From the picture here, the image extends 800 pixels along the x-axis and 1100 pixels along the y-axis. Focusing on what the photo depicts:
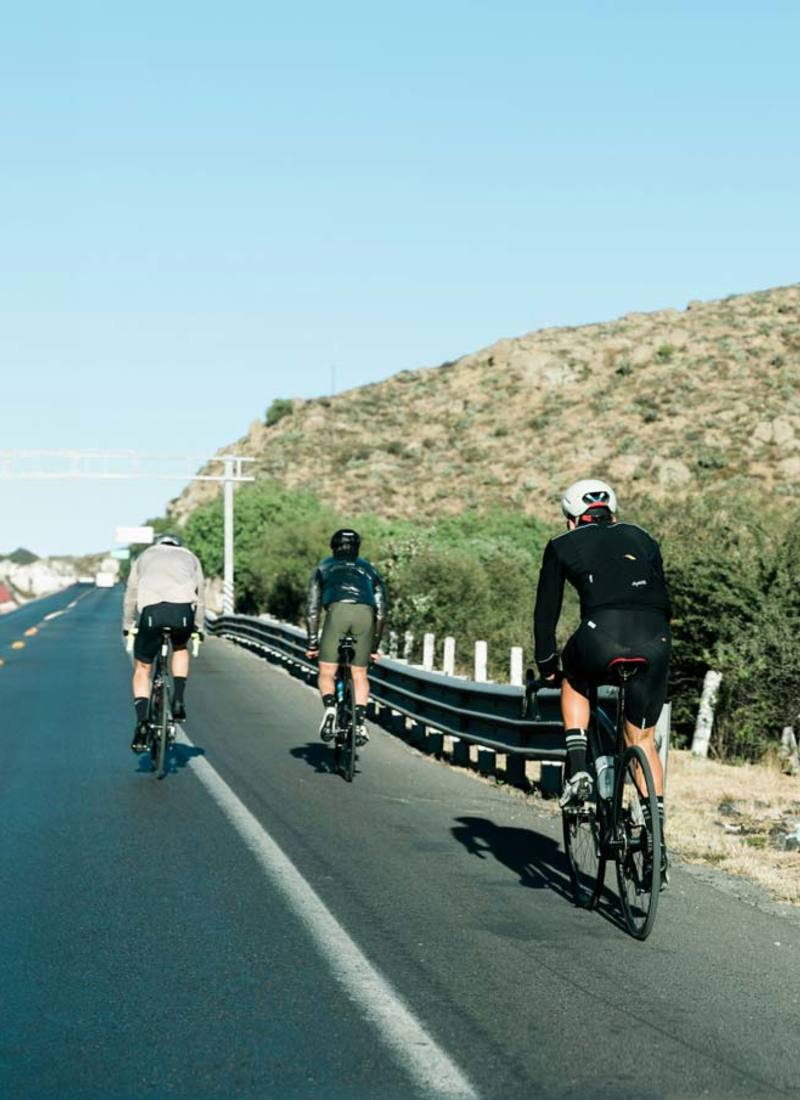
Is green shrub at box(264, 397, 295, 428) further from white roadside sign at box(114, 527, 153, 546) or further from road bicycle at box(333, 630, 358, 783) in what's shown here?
road bicycle at box(333, 630, 358, 783)

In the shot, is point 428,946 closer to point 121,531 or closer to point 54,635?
point 54,635

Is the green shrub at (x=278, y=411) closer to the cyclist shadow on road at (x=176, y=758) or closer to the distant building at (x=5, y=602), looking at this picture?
the distant building at (x=5, y=602)

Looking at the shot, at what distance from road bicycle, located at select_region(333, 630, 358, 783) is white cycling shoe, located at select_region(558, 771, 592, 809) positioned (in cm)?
585

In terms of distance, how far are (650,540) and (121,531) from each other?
305 ft

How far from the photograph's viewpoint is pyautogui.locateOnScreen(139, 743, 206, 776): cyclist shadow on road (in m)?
14.2

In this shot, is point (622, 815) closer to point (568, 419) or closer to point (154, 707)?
point (154, 707)

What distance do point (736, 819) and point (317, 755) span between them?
17.4 ft

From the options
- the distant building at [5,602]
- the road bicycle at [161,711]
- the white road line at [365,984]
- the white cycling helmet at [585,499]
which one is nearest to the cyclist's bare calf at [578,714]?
the white cycling helmet at [585,499]

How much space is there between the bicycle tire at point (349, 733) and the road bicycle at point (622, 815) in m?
5.37

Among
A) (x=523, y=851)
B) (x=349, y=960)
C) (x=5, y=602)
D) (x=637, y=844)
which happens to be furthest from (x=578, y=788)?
(x=5, y=602)

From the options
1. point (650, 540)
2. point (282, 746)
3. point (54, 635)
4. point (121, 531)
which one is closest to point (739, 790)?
point (282, 746)

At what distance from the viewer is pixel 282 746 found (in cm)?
1705

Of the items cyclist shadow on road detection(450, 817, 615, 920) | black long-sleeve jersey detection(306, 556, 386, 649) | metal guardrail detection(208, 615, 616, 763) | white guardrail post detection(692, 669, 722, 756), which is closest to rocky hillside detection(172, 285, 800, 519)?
white guardrail post detection(692, 669, 722, 756)

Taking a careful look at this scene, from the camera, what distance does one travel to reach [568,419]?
10000cm
